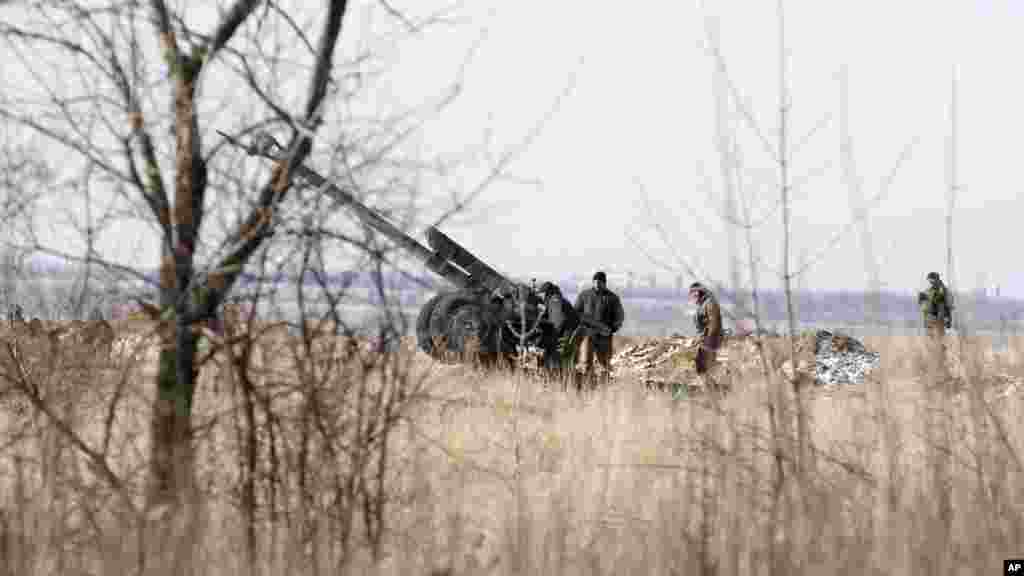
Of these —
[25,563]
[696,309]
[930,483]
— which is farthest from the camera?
[696,309]

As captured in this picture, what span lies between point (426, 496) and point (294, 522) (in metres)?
0.56

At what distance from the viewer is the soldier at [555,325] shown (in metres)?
14.9

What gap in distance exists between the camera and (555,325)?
14.9 meters

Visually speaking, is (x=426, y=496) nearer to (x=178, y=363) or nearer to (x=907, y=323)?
(x=178, y=363)

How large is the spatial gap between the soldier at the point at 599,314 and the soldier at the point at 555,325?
0.55 ft

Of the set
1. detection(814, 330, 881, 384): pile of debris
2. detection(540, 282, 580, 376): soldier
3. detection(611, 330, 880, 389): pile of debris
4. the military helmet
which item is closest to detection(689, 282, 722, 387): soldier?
detection(611, 330, 880, 389): pile of debris

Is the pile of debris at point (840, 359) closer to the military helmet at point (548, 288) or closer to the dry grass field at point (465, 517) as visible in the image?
the military helmet at point (548, 288)

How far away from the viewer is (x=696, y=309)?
1365cm

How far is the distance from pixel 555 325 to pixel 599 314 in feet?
1.84

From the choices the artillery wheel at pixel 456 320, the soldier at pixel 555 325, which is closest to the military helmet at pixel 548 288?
the soldier at pixel 555 325

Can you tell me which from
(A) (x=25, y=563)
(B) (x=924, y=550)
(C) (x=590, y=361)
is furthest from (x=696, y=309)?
(A) (x=25, y=563)

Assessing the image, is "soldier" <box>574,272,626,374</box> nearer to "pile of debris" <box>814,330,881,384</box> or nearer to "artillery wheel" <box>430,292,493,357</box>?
"artillery wheel" <box>430,292,493,357</box>

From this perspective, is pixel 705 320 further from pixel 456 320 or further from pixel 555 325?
pixel 456 320

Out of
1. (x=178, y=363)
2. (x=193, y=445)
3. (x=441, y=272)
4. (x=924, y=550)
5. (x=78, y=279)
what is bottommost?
(x=924, y=550)
